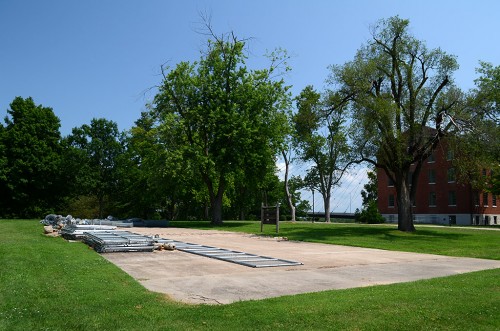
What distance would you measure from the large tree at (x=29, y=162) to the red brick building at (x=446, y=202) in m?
47.5

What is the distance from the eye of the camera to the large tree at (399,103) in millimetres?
28438

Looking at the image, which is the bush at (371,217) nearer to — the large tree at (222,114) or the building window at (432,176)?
the building window at (432,176)

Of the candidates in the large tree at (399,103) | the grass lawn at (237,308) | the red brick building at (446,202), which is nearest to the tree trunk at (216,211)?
the large tree at (399,103)

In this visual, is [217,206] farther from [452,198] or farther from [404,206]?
[452,198]

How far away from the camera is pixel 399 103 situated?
30.2 m

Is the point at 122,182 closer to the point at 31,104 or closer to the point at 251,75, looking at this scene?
the point at 31,104

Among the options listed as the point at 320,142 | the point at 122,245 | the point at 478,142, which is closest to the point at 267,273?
the point at 122,245

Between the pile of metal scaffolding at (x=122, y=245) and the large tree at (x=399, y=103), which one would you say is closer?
the pile of metal scaffolding at (x=122, y=245)

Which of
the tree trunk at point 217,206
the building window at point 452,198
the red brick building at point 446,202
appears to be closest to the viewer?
the tree trunk at point 217,206

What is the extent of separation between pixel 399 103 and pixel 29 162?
38.5m

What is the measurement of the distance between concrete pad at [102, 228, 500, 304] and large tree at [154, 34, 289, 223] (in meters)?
21.5

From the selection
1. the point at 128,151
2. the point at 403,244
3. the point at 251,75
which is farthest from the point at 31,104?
the point at 403,244

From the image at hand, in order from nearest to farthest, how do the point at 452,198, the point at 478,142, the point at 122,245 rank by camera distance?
the point at 122,245 < the point at 478,142 < the point at 452,198

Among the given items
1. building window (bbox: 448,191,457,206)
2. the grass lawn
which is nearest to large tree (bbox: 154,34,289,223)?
the grass lawn
